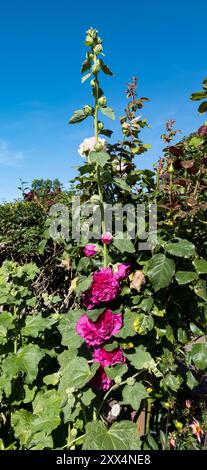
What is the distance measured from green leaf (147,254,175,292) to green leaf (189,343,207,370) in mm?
394

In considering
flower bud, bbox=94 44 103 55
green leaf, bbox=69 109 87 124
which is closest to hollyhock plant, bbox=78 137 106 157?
green leaf, bbox=69 109 87 124

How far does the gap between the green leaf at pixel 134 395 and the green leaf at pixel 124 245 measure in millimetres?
595

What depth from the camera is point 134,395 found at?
5.02ft

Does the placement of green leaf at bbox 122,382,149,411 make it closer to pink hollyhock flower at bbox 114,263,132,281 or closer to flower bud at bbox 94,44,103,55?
pink hollyhock flower at bbox 114,263,132,281

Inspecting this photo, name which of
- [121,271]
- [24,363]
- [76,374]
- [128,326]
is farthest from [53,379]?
[121,271]

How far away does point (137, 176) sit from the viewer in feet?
6.15

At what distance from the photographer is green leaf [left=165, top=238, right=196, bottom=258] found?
146cm

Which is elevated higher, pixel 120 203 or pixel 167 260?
pixel 120 203

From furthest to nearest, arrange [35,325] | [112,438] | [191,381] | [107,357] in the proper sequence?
[35,325] → [191,381] → [107,357] → [112,438]

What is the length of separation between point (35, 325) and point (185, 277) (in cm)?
89

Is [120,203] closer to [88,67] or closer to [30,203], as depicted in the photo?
[88,67]

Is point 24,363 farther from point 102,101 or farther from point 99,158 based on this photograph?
point 102,101
